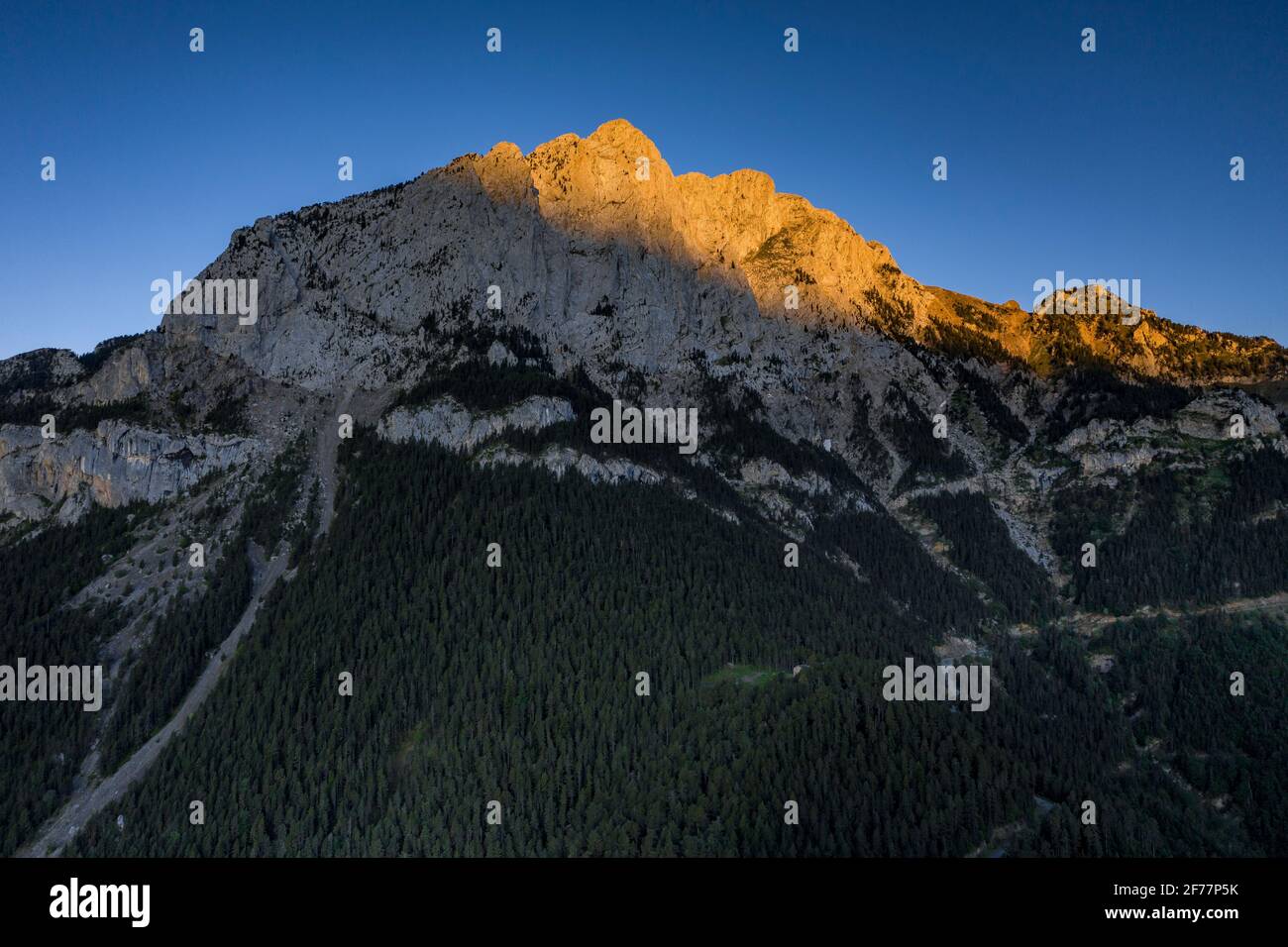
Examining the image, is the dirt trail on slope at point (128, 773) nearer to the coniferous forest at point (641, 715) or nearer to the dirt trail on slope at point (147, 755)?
the dirt trail on slope at point (147, 755)

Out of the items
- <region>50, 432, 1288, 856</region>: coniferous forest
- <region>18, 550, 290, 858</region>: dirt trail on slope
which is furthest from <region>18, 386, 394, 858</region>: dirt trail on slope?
<region>50, 432, 1288, 856</region>: coniferous forest

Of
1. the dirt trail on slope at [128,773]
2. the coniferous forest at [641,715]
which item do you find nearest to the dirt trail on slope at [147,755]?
the dirt trail on slope at [128,773]

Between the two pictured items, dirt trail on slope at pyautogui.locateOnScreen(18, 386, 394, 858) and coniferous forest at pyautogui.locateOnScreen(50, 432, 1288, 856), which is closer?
coniferous forest at pyautogui.locateOnScreen(50, 432, 1288, 856)

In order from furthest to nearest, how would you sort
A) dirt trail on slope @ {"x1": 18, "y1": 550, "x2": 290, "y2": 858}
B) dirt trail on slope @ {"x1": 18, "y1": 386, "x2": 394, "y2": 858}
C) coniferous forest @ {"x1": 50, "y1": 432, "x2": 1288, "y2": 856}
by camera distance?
dirt trail on slope @ {"x1": 18, "y1": 386, "x2": 394, "y2": 858}, dirt trail on slope @ {"x1": 18, "y1": 550, "x2": 290, "y2": 858}, coniferous forest @ {"x1": 50, "y1": 432, "x2": 1288, "y2": 856}

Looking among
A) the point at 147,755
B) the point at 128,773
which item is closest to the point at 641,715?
the point at 147,755

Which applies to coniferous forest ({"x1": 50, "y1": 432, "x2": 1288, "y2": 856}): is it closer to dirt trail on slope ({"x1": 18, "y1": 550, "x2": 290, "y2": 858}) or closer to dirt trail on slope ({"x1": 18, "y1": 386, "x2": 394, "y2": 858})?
dirt trail on slope ({"x1": 18, "y1": 550, "x2": 290, "y2": 858})

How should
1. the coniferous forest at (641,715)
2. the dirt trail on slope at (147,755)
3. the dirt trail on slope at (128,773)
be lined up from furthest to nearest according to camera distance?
1. the dirt trail on slope at (147,755)
2. the dirt trail on slope at (128,773)
3. the coniferous forest at (641,715)

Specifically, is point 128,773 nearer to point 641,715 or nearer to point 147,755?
point 147,755


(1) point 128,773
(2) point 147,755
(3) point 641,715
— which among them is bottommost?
(1) point 128,773

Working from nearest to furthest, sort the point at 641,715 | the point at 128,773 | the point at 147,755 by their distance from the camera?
the point at 641,715
the point at 128,773
the point at 147,755

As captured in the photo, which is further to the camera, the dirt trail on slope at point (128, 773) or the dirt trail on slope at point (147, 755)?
the dirt trail on slope at point (147, 755)

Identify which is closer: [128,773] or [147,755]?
[128,773]
